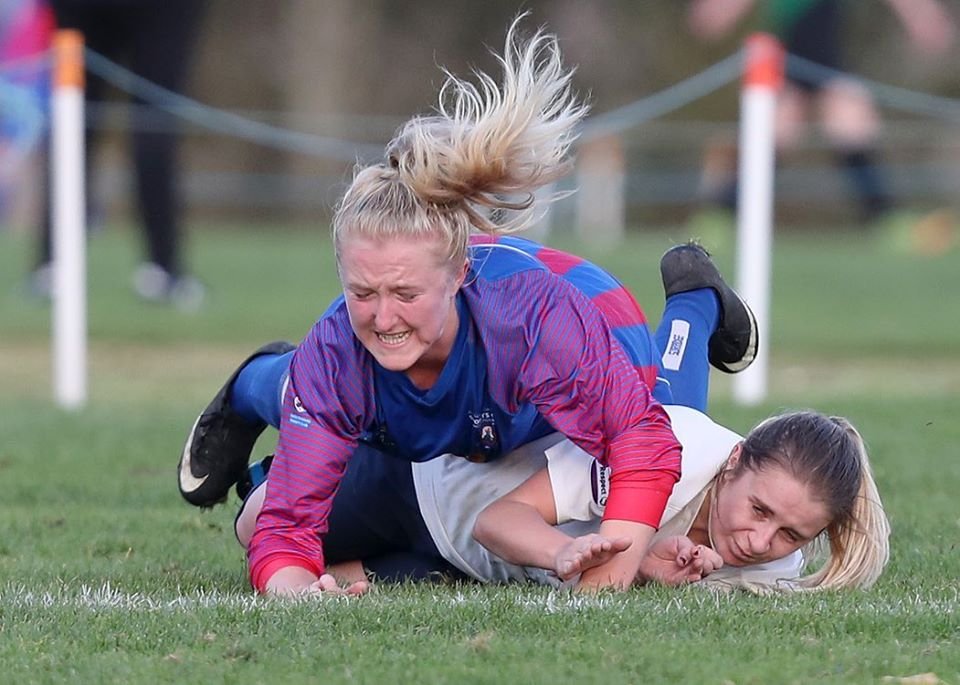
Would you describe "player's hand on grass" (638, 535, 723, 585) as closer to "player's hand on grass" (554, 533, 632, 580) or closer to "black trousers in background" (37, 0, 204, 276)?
"player's hand on grass" (554, 533, 632, 580)

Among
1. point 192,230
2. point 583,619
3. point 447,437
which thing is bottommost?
point 583,619

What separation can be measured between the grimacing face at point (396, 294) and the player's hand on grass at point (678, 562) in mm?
737

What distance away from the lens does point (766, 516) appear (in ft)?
12.5

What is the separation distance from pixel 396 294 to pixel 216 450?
1.22 metres

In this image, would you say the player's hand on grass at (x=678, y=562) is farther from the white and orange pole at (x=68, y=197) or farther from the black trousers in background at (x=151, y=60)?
the black trousers in background at (x=151, y=60)

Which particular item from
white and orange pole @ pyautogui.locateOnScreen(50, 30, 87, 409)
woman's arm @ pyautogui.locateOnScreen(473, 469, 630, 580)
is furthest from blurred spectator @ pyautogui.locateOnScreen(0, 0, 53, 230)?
woman's arm @ pyautogui.locateOnScreen(473, 469, 630, 580)

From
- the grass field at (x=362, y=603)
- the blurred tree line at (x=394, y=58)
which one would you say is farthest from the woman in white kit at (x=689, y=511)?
the blurred tree line at (x=394, y=58)

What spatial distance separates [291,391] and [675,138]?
2057 cm

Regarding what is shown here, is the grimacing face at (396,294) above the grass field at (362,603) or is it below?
above

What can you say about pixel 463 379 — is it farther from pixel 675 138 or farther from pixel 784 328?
pixel 675 138

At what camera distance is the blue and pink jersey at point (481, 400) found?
12.2 ft

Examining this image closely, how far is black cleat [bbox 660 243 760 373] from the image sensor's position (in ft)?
16.3

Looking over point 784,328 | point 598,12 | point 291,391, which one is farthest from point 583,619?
point 598,12

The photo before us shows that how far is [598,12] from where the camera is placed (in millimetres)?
28219
